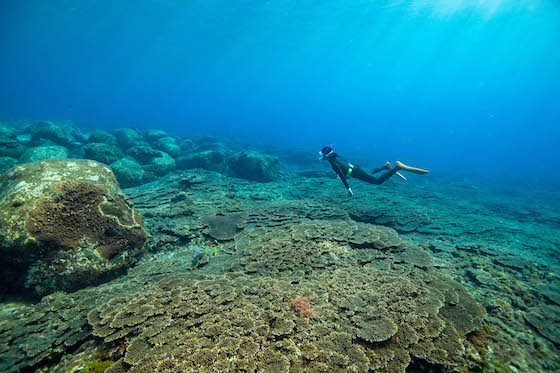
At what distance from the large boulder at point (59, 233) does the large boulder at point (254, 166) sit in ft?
38.1

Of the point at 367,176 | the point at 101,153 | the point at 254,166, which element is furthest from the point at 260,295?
the point at 101,153

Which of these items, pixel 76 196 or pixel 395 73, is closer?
pixel 76 196

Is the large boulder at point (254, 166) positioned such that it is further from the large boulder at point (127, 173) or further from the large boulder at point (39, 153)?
the large boulder at point (39, 153)

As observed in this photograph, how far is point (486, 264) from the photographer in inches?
262

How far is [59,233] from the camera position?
509 cm

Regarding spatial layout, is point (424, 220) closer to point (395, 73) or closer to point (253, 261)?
point (253, 261)

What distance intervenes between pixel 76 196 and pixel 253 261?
5091 mm

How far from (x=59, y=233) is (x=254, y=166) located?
13.5 m

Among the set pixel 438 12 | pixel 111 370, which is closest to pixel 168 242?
pixel 111 370

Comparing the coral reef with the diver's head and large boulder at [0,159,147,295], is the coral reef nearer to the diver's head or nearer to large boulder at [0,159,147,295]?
large boulder at [0,159,147,295]

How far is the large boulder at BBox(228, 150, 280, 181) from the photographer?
17828mm

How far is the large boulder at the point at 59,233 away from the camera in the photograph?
184 inches

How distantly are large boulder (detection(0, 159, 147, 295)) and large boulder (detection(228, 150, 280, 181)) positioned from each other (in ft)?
38.1

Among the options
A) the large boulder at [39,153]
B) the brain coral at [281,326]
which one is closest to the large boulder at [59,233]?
the brain coral at [281,326]
